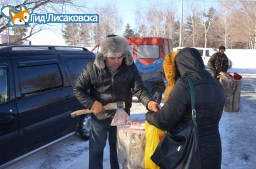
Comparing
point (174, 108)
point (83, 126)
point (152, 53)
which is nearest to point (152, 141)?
point (174, 108)

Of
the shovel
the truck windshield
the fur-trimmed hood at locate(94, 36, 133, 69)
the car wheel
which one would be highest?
the truck windshield

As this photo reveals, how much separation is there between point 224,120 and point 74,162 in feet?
13.2

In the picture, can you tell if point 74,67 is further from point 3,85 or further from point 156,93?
point 156,93

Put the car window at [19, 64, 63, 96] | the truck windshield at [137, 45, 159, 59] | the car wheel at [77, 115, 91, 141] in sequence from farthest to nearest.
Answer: the truck windshield at [137, 45, 159, 59] → the car wheel at [77, 115, 91, 141] → the car window at [19, 64, 63, 96]

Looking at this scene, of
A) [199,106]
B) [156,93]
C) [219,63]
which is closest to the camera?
[199,106]

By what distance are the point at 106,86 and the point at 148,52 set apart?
575 cm

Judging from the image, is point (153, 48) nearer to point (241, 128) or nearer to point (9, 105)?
point (241, 128)

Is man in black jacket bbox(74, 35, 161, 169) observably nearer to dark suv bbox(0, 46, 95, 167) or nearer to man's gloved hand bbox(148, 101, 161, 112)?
man's gloved hand bbox(148, 101, 161, 112)

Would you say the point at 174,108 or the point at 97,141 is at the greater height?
the point at 174,108

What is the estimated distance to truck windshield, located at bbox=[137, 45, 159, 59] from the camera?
312 inches

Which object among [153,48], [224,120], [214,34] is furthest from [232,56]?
[214,34]

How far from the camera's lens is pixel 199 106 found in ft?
5.55

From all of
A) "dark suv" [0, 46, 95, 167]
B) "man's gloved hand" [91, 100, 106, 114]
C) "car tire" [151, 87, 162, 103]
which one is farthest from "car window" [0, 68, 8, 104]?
"car tire" [151, 87, 162, 103]

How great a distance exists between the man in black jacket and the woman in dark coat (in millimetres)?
580
